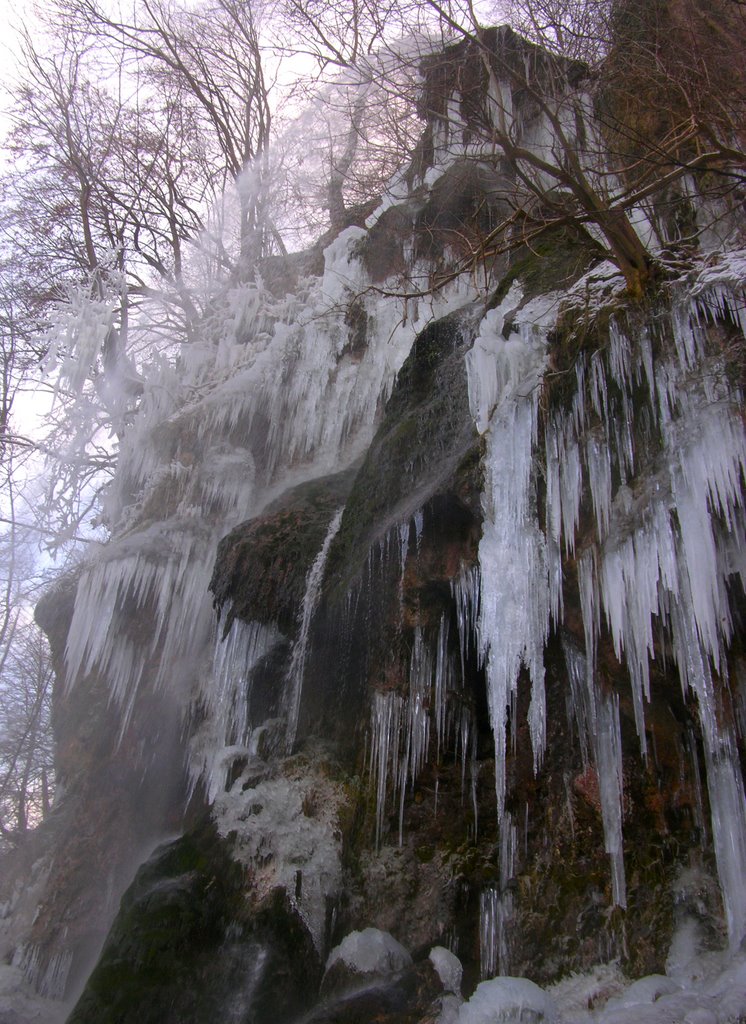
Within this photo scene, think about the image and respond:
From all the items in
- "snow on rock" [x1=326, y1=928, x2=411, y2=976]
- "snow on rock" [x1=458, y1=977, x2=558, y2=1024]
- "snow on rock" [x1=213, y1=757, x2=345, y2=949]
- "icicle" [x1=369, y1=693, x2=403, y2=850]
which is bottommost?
"snow on rock" [x1=458, y1=977, x2=558, y2=1024]

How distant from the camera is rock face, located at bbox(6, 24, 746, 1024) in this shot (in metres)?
4.18

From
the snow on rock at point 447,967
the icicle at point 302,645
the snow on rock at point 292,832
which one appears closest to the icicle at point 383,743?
the snow on rock at point 292,832

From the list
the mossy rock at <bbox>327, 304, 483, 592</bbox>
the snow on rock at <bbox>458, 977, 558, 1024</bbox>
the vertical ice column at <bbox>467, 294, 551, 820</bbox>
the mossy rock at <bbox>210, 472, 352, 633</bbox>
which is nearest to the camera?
the snow on rock at <bbox>458, 977, 558, 1024</bbox>

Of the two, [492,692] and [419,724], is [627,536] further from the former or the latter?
[419,724]

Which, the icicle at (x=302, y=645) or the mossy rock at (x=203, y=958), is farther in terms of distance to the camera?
the icicle at (x=302, y=645)

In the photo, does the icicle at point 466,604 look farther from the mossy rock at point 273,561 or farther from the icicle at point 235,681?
the icicle at point 235,681

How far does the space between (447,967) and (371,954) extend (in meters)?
0.47

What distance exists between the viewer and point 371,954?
14.6 ft

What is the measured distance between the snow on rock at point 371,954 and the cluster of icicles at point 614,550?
0.55 metres

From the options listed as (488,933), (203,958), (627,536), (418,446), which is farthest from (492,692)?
(203,958)

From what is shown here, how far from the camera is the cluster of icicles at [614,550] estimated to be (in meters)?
4.03

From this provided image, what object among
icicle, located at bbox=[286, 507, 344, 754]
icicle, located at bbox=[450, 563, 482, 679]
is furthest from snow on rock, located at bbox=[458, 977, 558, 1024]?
icicle, located at bbox=[286, 507, 344, 754]

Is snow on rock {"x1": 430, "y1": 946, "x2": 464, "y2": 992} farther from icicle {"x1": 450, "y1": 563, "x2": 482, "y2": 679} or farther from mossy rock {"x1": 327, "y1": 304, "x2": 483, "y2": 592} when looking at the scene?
mossy rock {"x1": 327, "y1": 304, "x2": 483, "y2": 592}

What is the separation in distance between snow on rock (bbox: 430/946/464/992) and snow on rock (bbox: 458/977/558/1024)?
15.0 inches
